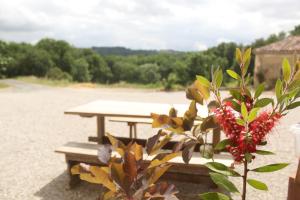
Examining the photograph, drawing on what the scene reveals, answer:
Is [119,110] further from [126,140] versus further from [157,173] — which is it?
[157,173]

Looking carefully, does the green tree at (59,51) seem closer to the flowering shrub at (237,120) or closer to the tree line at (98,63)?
the tree line at (98,63)

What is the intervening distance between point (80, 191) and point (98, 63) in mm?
66852

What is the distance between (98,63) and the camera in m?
69.8

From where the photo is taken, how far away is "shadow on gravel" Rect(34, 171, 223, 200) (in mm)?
4039

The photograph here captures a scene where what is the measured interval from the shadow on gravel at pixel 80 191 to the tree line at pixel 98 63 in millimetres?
15054

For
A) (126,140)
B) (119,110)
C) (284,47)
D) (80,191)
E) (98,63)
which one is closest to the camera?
(80,191)

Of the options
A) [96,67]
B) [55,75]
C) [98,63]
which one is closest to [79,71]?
[96,67]

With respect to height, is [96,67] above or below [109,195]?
above

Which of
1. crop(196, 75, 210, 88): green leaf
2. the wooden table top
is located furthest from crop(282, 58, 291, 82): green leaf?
the wooden table top

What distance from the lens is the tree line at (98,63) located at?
4441cm

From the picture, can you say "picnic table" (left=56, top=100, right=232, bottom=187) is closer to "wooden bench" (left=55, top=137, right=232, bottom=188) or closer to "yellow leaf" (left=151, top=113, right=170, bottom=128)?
"wooden bench" (left=55, top=137, right=232, bottom=188)

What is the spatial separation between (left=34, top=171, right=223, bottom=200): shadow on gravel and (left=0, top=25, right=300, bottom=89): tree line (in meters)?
15.1

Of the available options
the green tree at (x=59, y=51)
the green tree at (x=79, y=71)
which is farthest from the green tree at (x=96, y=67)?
the green tree at (x=59, y=51)

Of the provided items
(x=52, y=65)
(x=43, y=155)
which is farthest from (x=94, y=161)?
(x=52, y=65)
